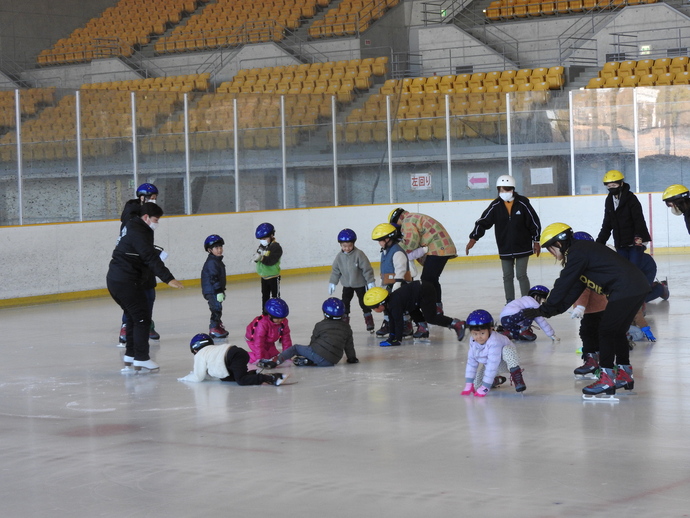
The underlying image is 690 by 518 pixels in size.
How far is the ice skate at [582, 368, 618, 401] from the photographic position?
7.10 meters

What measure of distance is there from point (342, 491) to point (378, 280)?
12.4 m

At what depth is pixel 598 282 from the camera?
6973mm

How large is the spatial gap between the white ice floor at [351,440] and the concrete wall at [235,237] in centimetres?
563

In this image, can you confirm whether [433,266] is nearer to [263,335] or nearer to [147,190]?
[263,335]

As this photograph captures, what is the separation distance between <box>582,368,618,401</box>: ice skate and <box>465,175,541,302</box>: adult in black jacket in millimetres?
4485

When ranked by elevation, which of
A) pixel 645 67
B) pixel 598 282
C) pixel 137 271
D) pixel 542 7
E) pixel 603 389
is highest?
pixel 542 7

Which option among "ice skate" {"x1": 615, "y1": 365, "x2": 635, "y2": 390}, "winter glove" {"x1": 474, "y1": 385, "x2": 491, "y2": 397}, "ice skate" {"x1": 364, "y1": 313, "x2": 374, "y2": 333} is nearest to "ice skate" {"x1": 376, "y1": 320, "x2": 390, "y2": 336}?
"ice skate" {"x1": 364, "y1": 313, "x2": 374, "y2": 333}

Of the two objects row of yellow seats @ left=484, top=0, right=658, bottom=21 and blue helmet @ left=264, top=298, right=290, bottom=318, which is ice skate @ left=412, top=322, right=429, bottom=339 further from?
row of yellow seats @ left=484, top=0, right=658, bottom=21

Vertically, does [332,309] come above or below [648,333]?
above

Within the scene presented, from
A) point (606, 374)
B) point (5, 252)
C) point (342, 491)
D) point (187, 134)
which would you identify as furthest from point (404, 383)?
point (187, 134)

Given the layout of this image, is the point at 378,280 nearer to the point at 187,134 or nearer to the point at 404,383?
the point at 187,134

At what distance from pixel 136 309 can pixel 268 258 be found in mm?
3092

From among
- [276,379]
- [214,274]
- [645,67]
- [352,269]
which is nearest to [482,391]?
[276,379]

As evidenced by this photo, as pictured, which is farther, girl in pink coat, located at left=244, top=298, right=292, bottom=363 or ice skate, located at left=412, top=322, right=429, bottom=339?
ice skate, located at left=412, top=322, right=429, bottom=339
